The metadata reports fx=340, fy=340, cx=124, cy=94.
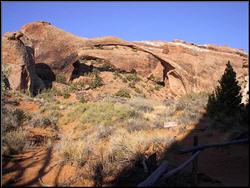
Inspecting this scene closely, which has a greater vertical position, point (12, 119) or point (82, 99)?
point (82, 99)

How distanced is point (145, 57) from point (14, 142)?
20.3 metres

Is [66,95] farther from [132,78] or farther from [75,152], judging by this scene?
[75,152]

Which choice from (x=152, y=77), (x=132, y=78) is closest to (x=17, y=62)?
(x=132, y=78)

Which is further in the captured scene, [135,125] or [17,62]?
[17,62]

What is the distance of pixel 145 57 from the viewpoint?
28797mm

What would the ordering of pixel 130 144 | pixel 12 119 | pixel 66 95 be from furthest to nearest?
pixel 66 95, pixel 12 119, pixel 130 144

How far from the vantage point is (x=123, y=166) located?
7.77m

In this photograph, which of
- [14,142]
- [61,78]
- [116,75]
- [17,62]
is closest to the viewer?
[14,142]

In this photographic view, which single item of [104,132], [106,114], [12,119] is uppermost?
[106,114]

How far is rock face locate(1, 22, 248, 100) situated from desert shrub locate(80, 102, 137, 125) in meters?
6.31

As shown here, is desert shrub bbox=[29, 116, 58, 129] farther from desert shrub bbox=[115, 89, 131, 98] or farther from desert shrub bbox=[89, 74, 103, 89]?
desert shrub bbox=[89, 74, 103, 89]

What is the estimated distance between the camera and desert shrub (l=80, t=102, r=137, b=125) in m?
13.6

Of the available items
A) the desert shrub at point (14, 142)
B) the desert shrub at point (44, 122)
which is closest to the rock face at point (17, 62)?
the desert shrub at point (44, 122)

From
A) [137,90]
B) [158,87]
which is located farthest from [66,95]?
[158,87]
